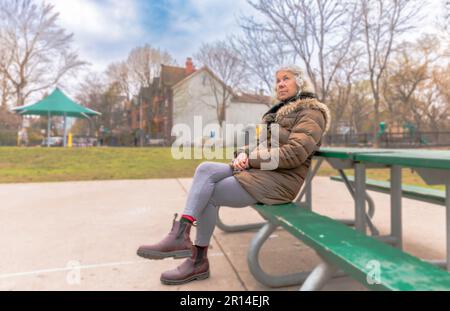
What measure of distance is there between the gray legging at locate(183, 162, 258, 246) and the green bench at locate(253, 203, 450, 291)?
1.23ft

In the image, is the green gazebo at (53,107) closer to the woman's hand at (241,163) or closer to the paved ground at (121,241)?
the paved ground at (121,241)

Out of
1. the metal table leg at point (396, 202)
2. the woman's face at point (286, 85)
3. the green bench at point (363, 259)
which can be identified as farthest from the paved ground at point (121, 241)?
the woman's face at point (286, 85)

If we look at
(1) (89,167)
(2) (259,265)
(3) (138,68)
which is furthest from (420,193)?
(3) (138,68)

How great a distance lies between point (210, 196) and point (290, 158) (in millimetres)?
556

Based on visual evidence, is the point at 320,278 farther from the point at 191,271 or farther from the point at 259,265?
the point at 191,271

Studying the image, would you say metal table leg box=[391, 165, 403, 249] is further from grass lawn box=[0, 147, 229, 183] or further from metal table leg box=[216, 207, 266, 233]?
grass lawn box=[0, 147, 229, 183]

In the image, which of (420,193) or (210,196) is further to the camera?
(420,193)

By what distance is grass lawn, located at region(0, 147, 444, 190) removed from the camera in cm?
774

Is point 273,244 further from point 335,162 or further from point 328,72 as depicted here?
point 328,72

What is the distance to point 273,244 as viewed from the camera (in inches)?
111

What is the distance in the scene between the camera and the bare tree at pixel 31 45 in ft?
64.8

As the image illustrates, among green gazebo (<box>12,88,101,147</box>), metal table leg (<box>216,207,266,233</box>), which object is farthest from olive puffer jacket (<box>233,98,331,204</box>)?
green gazebo (<box>12,88,101,147</box>)

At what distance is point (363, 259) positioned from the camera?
46.2 inches

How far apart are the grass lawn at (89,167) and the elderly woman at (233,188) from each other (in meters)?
6.23
